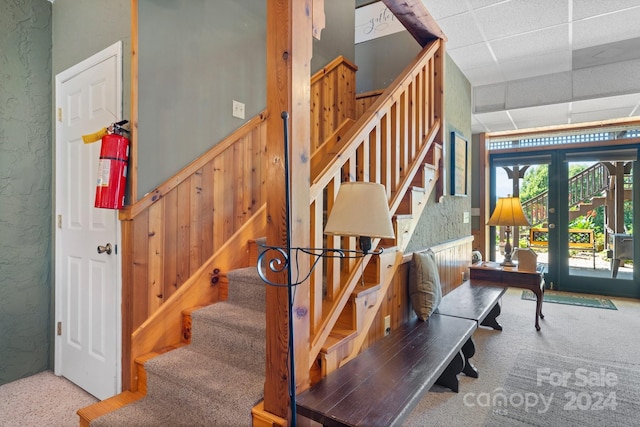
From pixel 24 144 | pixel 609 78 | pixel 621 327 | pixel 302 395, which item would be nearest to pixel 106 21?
pixel 24 144

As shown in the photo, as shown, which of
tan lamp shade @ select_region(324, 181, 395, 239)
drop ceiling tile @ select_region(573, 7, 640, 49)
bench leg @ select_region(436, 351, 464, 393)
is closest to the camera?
tan lamp shade @ select_region(324, 181, 395, 239)

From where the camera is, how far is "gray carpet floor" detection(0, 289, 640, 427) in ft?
7.27

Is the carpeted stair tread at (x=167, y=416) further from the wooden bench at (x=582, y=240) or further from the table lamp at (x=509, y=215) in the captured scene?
the wooden bench at (x=582, y=240)

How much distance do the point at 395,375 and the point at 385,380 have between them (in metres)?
0.08

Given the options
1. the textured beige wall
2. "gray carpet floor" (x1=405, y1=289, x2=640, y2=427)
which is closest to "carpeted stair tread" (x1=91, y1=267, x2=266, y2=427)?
"gray carpet floor" (x1=405, y1=289, x2=640, y2=427)

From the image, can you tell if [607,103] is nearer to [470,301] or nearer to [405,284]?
[470,301]

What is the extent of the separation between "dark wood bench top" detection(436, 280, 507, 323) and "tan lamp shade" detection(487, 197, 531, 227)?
713mm

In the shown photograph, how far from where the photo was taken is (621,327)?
395 centimetres

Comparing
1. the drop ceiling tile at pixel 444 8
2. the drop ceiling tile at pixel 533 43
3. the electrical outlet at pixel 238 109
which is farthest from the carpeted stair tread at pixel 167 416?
the drop ceiling tile at pixel 533 43

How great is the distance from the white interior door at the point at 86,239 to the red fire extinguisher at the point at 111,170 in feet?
0.55

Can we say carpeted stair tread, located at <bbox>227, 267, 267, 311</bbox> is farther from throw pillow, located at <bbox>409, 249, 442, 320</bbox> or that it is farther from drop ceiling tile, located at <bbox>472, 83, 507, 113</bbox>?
drop ceiling tile, located at <bbox>472, 83, 507, 113</bbox>

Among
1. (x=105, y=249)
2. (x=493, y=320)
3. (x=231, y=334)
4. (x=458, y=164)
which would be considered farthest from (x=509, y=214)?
(x=105, y=249)

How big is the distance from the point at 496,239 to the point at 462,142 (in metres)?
3.18

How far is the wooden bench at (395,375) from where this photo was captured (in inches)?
57.2
